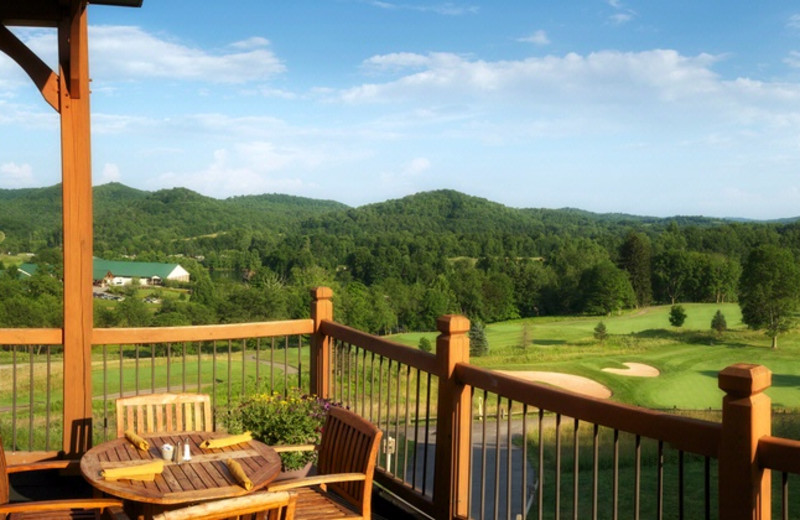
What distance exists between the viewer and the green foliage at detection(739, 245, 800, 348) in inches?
2399

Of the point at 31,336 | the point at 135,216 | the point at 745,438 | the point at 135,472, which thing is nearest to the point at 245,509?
the point at 135,472

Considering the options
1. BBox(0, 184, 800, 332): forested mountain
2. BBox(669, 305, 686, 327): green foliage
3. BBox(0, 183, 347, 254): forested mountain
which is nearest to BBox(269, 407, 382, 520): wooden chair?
BBox(0, 183, 347, 254): forested mountain

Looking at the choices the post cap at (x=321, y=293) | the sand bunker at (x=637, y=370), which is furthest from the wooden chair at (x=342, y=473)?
the sand bunker at (x=637, y=370)

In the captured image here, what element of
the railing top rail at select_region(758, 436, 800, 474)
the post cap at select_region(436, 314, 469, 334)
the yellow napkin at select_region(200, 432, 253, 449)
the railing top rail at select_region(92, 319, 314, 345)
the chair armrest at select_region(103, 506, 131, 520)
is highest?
the post cap at select_region(436, 314, 469, 334)

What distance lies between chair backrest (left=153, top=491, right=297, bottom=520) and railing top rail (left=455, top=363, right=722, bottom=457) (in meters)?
1.12

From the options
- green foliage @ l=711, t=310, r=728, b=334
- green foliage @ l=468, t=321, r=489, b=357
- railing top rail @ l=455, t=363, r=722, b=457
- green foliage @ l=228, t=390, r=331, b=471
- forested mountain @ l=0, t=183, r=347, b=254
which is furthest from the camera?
green foliage @ l=711, t=310, r=728, b=334

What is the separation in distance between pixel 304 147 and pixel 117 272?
121ft

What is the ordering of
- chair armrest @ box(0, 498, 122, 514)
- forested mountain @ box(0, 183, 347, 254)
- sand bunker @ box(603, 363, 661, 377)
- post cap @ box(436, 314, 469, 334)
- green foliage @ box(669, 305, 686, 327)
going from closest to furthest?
chair armrest @ box(0, 498, 122, 514) → post cap @ box(436, 314, 469, 334) → forested mountain @ box(0, 183, 347, 254) → sand bunker @ box(603, 363, 661, 377) → green foliage @ box(669, 305, 686, 327)

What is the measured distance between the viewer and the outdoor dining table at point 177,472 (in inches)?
107

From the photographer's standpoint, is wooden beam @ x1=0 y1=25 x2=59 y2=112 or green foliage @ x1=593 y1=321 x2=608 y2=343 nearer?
wooden beam @ x1=0 y1=25 x2=59 y2=112

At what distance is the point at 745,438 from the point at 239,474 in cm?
186

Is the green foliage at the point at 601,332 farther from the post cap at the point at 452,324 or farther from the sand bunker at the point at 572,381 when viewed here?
the post cap at the point at 452,324

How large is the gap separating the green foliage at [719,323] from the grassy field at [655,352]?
2.03 ft

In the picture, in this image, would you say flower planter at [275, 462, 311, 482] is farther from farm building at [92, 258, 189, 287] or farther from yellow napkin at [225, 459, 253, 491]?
farm building at [92, 258, 189, 287]
